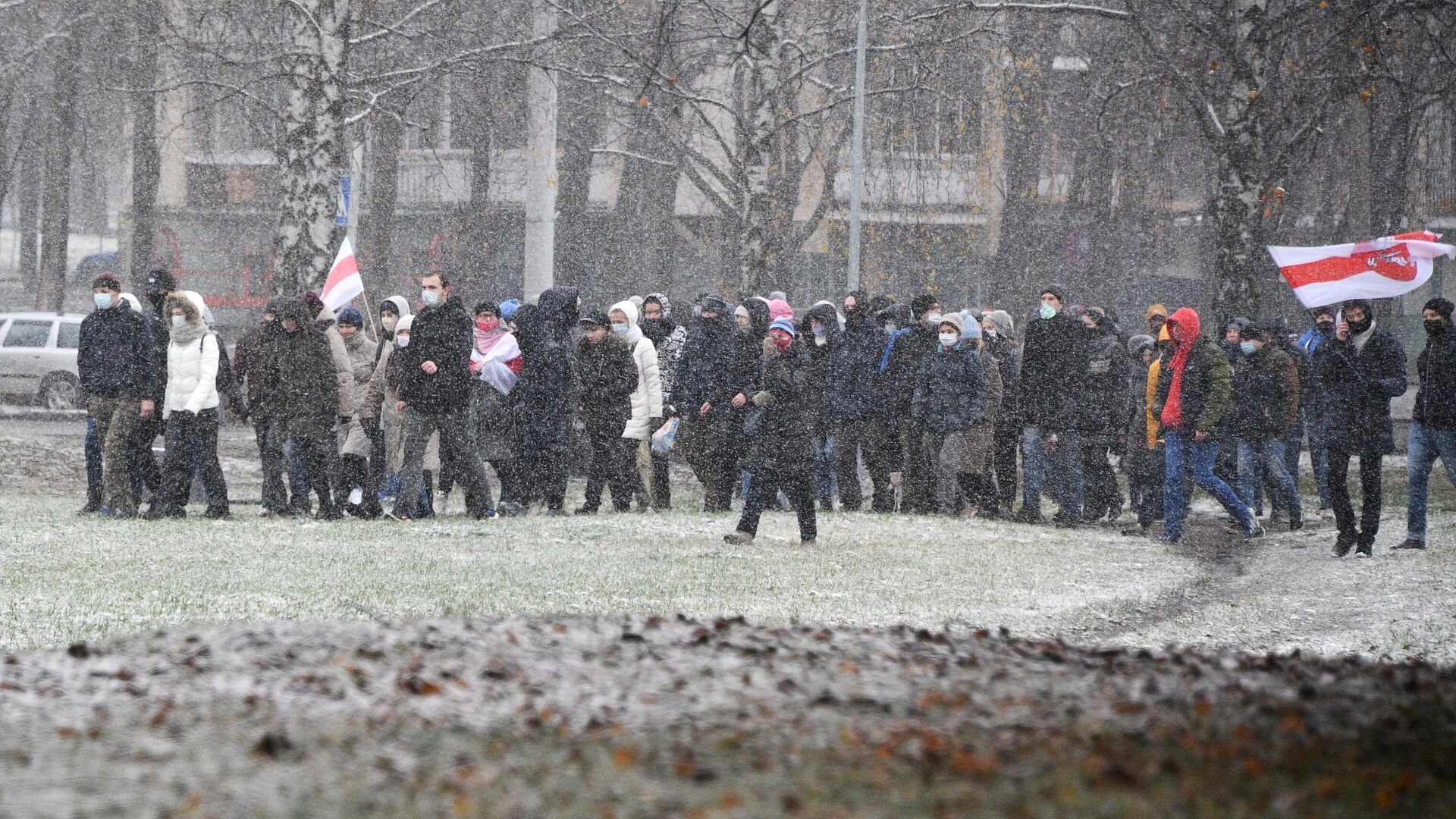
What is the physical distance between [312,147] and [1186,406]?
377 inches

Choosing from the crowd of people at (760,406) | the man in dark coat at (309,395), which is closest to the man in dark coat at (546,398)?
the crowd of people at (760,406)

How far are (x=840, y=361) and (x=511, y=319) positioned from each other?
2995 mm

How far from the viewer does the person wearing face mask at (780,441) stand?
42.7 ft

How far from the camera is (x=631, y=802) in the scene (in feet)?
14.0

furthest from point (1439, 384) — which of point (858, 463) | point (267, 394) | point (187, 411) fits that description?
point (187, 411)

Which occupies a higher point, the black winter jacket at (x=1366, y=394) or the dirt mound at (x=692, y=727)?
the black winter jacket at (x=1366, y=394)

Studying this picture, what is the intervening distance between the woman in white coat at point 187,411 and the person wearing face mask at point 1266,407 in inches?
342

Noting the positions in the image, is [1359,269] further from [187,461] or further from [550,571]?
[187,461]

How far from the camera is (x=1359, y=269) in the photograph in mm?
14711

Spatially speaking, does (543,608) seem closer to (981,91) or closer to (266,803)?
(266,803)

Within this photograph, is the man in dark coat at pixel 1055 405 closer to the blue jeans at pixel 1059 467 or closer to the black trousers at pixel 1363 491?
the blue jeans at pixel 1059 467

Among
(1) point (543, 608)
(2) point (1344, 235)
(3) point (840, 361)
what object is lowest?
(1) point (543, 608)

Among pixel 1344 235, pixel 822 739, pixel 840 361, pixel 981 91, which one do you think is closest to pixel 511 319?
pixel 840 361

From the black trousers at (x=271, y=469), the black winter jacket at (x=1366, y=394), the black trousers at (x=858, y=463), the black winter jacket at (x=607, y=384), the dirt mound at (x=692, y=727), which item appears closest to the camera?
the dirt mound at (x=692, y=727)
